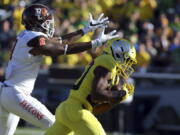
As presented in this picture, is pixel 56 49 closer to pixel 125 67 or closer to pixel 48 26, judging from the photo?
pixel 48 26

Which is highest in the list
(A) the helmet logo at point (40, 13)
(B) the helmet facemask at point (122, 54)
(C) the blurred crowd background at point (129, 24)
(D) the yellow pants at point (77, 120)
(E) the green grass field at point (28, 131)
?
(A) the helmet logo at point (40, 13)

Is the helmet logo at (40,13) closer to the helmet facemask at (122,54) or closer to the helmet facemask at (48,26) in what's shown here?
the helmet facemask at (48,26)

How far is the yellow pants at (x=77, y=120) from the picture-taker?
16.0ft

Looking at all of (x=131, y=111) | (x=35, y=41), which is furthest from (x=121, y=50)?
(x=131, y=111)

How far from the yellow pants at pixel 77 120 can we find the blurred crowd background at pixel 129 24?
606 cm

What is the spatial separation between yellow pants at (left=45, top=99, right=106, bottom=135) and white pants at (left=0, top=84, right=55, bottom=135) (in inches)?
25.3

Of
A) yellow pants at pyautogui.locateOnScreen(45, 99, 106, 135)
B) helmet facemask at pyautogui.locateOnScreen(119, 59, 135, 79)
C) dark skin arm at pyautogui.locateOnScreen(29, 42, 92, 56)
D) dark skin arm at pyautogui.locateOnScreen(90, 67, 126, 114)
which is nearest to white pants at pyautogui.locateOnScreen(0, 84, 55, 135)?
dark skin arm at pyautogui.locateOnScreen(29, 42, 92, 56)

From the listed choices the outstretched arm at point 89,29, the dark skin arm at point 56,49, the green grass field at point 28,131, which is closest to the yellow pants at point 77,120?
the dark skin arm at point 56,49

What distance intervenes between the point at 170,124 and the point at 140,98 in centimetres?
72

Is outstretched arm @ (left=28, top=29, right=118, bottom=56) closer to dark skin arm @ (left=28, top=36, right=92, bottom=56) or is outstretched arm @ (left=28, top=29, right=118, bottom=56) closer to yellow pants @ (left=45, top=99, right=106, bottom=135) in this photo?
dark skin arm @ (left=28, top=36, right=92, bottom=56)

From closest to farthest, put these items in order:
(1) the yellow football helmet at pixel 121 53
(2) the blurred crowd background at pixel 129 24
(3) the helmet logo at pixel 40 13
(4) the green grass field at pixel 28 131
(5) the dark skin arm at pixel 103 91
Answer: (5) the dark skin arm at pixel 103 91 < (1) the yellow football helmet at pixel 121 53 < (3) the helmet logo at pixel 40 13 < (4) the green grass field at pixel 28 131 < (2) the blurred crowd background at pixel 129 24

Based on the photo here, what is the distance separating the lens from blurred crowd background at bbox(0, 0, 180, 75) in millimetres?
11477

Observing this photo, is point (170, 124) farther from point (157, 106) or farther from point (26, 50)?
point (26, 50)

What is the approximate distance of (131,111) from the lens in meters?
10.8
